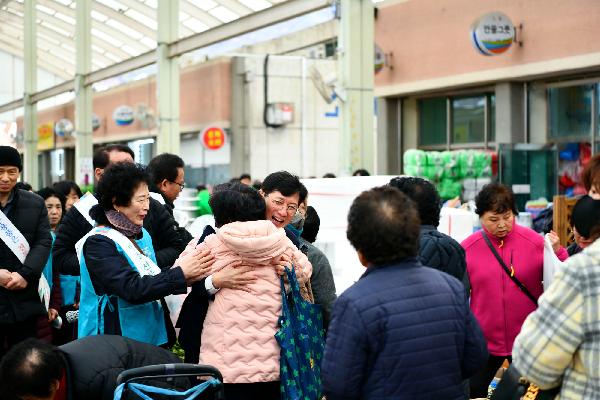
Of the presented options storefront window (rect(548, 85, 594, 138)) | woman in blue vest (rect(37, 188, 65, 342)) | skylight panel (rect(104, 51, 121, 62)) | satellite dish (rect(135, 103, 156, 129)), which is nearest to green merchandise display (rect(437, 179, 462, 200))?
storefront window (rect(548, 85, 594, 138))

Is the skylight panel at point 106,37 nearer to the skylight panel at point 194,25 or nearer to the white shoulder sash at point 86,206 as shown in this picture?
the skylight panel at point 194,25

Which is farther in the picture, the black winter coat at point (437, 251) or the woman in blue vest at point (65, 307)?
the woman in blue vest at point (65, 307)

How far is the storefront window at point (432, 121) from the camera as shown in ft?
60.1

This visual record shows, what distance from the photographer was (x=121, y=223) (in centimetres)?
418

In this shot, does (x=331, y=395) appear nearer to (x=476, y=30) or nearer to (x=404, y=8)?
(x=476, y=30)

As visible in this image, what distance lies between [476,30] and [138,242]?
11521 millimetres

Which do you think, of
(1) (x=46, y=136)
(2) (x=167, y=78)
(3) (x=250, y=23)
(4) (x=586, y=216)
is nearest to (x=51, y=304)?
(4) (x=586, y=216)

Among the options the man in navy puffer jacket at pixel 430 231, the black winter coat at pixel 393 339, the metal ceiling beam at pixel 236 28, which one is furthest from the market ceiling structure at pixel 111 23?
the black winter coat at pixel 393 339

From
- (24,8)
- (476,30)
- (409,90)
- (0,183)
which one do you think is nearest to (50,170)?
(24,8)

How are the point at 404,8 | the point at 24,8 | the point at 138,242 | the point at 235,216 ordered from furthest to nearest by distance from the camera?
1. the point at 24,8
2. the point at 404,8
3. the point at 138,242
4. the point at 235,216

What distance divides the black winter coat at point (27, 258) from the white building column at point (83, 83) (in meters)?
17.7

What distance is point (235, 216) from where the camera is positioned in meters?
3.98

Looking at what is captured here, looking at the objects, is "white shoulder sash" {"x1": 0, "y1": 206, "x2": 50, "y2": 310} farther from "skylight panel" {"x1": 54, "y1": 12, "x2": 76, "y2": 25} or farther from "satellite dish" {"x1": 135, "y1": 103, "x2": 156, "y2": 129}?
"skylight panel" {"x1": 54, "y1": 12, "x2": 76, "y2": 25}

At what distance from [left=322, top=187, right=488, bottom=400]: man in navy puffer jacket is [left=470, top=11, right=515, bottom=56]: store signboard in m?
12.4
